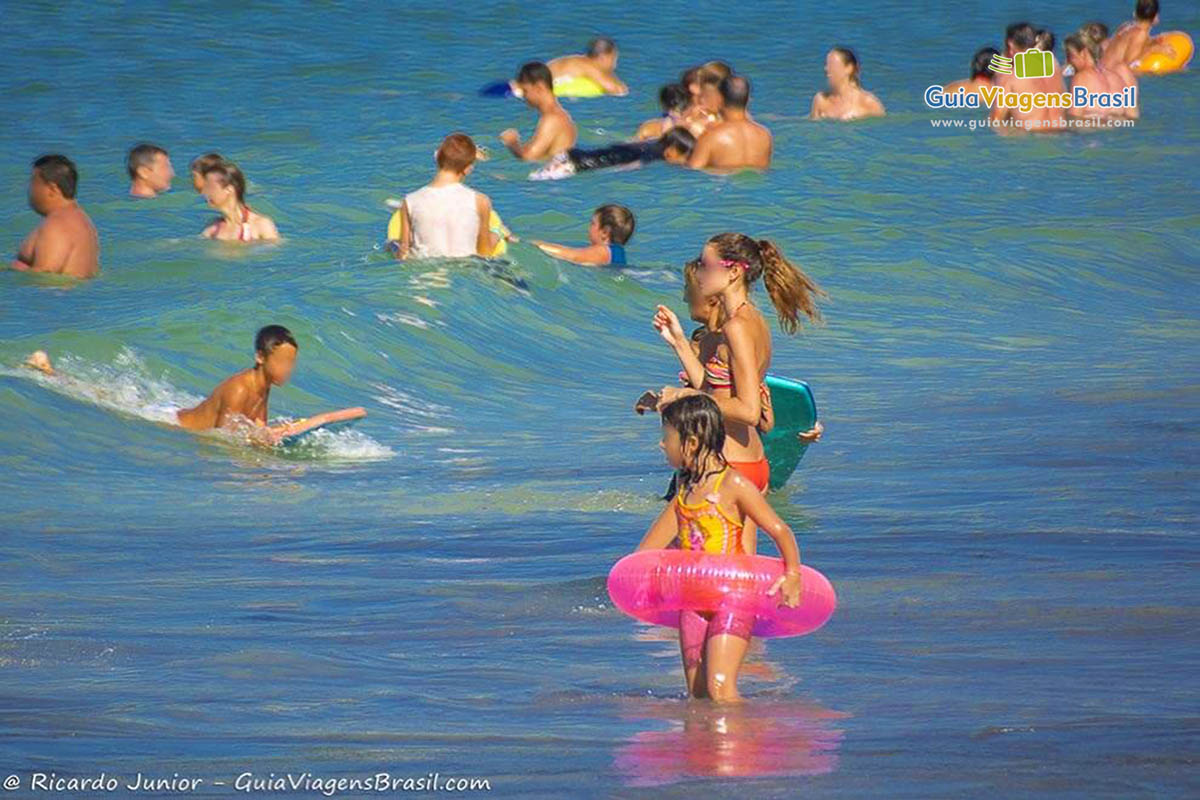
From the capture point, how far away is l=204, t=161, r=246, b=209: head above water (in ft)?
48.5

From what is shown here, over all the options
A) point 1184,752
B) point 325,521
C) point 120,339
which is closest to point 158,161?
point 120,339

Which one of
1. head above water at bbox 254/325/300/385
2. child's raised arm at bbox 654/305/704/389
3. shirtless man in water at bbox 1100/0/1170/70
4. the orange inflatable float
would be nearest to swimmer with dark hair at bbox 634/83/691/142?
shirtless man in water at bbox 1100/0/1170/70

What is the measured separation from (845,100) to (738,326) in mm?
15542

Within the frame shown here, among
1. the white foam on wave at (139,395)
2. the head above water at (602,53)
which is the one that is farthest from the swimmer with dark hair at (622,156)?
the white foam on wave at (139,395)

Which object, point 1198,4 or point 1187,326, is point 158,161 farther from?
point 1198,4

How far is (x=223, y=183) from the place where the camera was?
15.0 metres

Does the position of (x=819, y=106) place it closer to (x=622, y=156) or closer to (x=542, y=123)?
(x=622, y=156)

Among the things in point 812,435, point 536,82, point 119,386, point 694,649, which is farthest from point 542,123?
point 694,649

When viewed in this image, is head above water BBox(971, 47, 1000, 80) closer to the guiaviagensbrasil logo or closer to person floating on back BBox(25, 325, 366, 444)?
the guiaviagensbrasil logo

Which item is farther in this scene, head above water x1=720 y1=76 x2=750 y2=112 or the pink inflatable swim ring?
head above water x1=720 y1=76 x2=750 y2=112

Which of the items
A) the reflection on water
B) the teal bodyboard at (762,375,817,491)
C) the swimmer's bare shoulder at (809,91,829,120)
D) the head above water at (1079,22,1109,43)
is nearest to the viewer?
the reflection on water

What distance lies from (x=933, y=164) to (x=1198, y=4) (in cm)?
1255

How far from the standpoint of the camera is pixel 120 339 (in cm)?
1217

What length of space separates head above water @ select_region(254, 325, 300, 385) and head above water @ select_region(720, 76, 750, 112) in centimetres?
872
